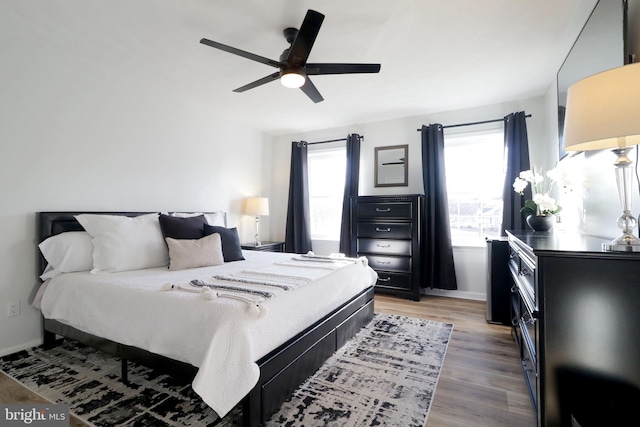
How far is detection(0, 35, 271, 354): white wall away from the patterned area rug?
28.8 inches

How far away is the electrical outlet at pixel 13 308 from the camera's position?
7.93 ft

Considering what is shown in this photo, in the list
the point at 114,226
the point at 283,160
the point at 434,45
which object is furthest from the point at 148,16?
the point at 283,160

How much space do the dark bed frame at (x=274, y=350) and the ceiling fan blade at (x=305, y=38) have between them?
188 centimetres

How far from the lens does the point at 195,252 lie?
271 centimetres

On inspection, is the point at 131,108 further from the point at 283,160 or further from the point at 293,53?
the point at 283,160

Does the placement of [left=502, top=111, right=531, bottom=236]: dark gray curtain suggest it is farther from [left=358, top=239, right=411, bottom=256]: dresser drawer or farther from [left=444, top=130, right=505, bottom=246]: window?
[left=358, top=239, right=411, bottom=256]: dresser drawer

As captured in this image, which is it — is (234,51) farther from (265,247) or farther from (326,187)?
(326,187)

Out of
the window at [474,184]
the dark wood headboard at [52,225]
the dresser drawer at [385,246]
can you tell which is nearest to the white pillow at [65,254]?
the dark wood headboard at [52,225]

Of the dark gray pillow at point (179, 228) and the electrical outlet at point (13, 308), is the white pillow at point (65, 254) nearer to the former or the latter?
the electrical outlet at point (13, 308)

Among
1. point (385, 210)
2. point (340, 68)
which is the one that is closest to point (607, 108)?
point (340, 68)

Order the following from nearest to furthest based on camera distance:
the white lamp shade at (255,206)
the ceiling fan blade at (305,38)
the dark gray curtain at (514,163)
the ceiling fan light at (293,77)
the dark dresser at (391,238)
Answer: the ceiling fan blade at (305,38) → the ceiling fan light at (293,77) → the dark gray curtain at (514,163) → the dark dresser at (391,238) → the white lamp shade at (255,206)

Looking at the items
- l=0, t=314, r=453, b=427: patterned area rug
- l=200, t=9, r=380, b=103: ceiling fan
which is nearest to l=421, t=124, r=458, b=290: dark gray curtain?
l=0, t=314, r=453, b=427: patterned area rug

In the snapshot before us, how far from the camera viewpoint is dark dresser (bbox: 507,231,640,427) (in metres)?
1.17

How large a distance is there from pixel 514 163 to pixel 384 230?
1.79m
